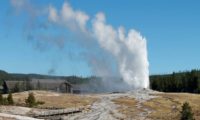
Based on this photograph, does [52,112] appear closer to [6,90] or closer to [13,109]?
[13,109]

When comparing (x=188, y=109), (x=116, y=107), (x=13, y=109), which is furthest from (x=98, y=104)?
(x=188, y=109)

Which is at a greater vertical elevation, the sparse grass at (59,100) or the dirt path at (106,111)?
the sparse grass at (59,100)

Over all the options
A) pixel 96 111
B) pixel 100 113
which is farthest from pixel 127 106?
pixel 100 113

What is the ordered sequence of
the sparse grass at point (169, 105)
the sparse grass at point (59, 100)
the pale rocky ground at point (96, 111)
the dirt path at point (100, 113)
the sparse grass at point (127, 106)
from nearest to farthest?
1. the pale rocky ground at point (96, 111)
2. the dirt path at point (100, 113)
3. the sparse grass at point (169, 105)
4. the sparse grass at point (127, 106)
5. the sparse grass at point (59, 100)

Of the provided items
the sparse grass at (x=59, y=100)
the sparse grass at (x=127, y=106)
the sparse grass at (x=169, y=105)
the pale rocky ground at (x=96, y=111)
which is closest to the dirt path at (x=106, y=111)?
the pale rocky ground at (x=96, y=111)

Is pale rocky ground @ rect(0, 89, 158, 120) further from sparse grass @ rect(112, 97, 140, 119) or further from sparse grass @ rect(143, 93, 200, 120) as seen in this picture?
sparse grass @ rect(143, 93, 200, 120)

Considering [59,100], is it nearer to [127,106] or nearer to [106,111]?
[127,106]

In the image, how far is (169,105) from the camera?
128 meters

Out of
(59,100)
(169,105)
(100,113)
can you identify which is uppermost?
(59,100)

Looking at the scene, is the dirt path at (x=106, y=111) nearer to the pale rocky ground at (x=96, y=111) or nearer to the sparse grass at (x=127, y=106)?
the pale rocky ground at (x=96, y=111)

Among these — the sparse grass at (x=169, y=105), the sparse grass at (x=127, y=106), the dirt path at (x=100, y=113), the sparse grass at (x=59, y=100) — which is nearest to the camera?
the dirt path at (x=100, y=113)

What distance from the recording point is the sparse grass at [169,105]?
106938mm

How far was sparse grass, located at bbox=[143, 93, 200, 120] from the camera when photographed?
351ft

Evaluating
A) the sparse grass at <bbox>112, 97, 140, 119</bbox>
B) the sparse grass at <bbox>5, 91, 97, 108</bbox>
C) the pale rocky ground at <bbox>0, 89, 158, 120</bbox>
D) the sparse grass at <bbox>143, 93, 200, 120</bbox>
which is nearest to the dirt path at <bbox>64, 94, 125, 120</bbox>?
the pale rocky ground at <bbox>0, 89, 158, 120</bbox>
